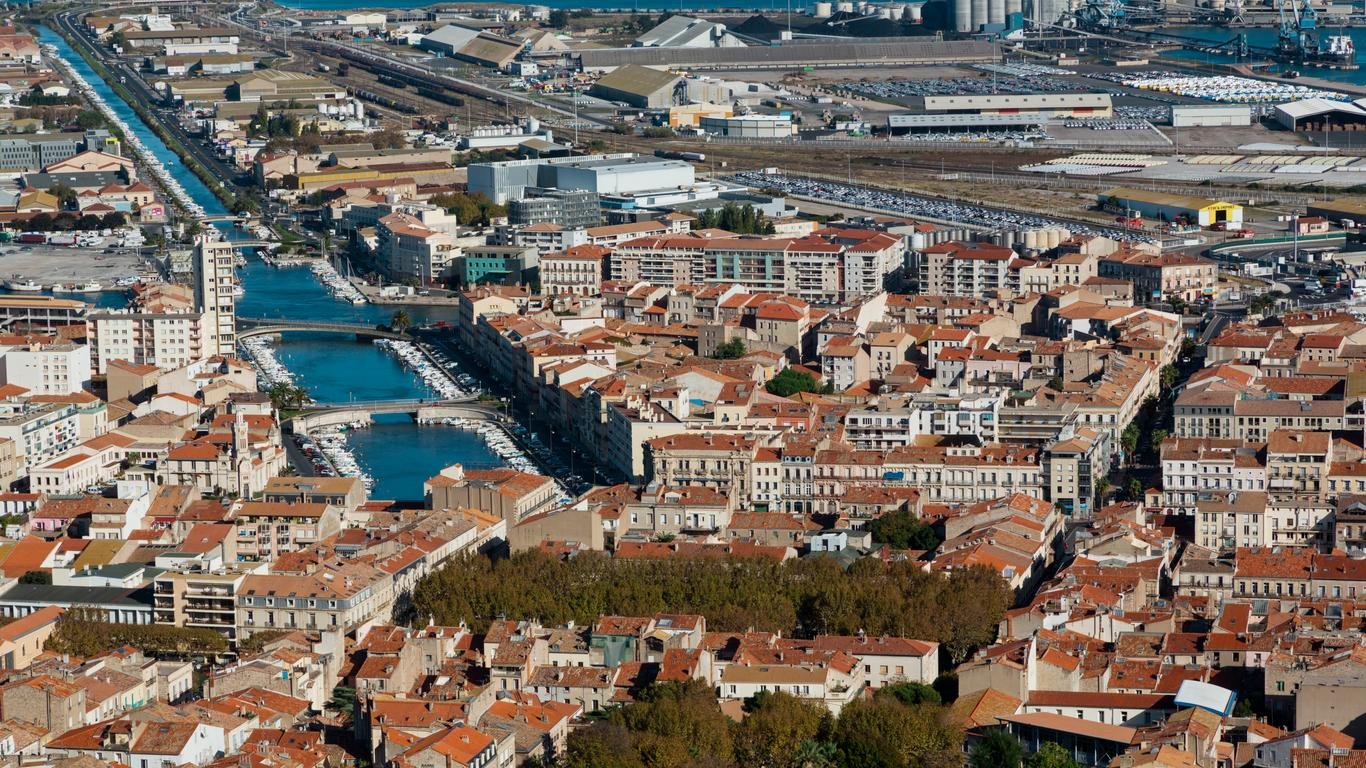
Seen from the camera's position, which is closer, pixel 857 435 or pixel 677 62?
pixel 857 435

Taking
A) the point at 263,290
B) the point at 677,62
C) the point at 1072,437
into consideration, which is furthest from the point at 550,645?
the point at 677,62

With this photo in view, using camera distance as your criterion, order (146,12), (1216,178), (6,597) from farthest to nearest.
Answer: (146,12), (1216,178), (6,597)

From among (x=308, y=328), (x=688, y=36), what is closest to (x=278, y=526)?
(x=308, y=328)

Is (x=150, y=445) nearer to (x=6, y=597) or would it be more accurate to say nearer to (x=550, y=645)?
(x=6, y=597)

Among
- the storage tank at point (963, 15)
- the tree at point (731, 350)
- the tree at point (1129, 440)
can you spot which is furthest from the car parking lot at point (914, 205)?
the storage tank at point (963, 15)

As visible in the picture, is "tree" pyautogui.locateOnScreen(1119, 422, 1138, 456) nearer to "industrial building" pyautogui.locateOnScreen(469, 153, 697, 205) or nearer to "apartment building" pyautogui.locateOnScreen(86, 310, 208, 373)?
"apartment building" pyautogui.locateOnScreen(86, 310, 208, 373)

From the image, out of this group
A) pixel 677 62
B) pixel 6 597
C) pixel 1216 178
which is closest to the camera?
pixel 6 597
